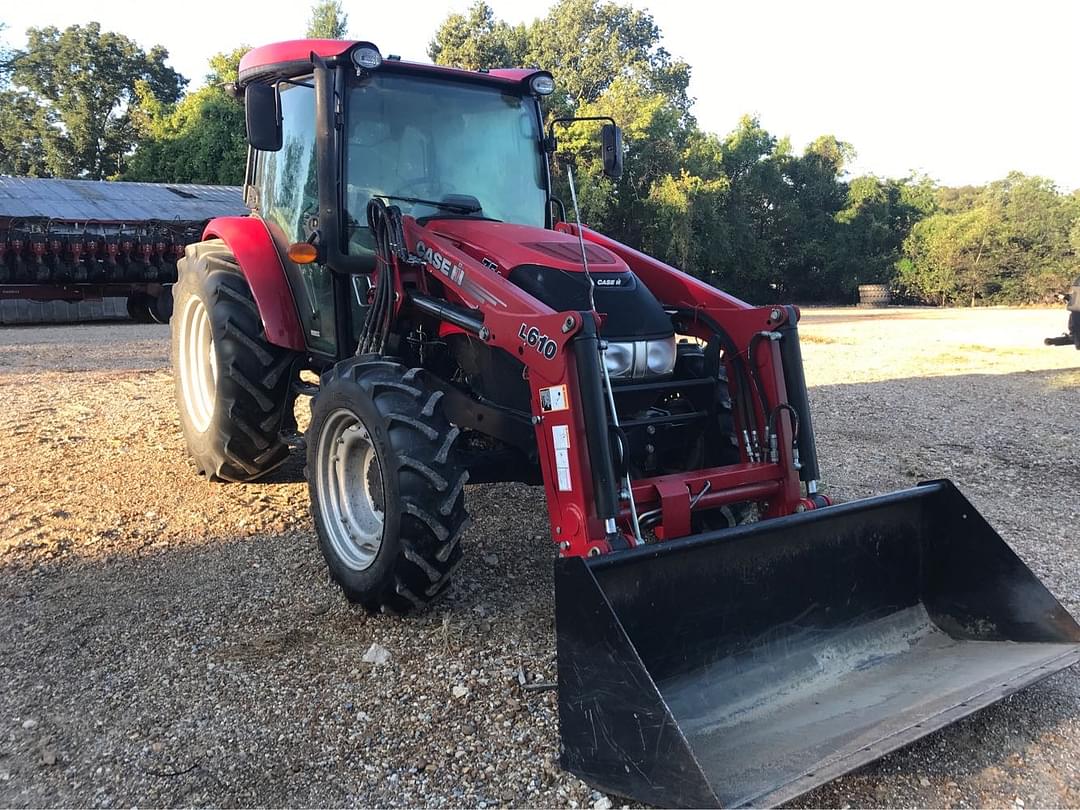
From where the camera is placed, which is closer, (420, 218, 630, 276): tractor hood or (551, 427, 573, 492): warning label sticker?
(551, 427, 573, 492): warning label sticker

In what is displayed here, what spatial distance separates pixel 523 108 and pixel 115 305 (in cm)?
1627

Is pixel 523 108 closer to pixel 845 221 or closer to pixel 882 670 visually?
pixel 882 670

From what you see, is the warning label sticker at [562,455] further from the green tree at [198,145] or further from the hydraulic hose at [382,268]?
the green tree at [198,145]

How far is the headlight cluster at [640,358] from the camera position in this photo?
3.69m

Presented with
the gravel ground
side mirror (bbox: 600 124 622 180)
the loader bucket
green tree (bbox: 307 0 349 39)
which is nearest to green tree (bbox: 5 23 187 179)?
green tree (bbox: 307 0 349 39)

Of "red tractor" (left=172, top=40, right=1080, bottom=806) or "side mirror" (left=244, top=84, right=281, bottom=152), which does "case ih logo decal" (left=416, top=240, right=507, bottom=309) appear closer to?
"red tractor" (left=172, top=40, right=1080, bottom=806)

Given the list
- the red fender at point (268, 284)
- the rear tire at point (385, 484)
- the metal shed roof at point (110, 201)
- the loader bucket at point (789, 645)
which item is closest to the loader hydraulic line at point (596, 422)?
the loader bucket at point (789, 645)

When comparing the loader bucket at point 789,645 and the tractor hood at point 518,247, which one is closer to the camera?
the loader bucket at point 789,645

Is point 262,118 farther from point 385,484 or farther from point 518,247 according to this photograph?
point 385,484

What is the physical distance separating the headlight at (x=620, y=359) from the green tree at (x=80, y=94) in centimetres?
3852

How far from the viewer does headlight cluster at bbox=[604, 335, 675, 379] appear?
12.1ft

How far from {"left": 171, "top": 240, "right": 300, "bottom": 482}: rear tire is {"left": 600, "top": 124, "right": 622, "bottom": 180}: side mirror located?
2.12m

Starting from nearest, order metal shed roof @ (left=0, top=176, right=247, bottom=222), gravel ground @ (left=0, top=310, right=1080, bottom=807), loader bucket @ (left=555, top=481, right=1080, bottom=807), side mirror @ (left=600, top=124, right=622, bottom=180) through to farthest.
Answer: loader bucket @ (left=555, top=481, right=1080, bottom=807), gravel ground @ (left=0, top=310, right=1080, bottom=807), side mirror @ (left=600, top=124, right=622, bottom=180), metal shed roof @ (left=0, top=176, right=247, bottom=222)

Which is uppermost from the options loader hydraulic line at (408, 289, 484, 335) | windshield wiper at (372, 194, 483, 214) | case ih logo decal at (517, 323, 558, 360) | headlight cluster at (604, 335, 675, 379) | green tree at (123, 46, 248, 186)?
green tree at (123, 46, 248, 186)
